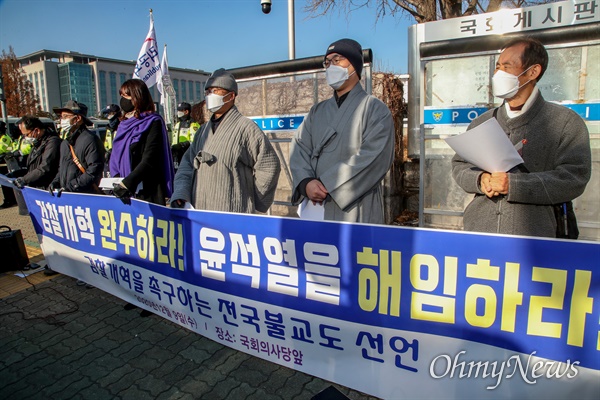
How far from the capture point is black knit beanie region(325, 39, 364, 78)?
252 centimetres

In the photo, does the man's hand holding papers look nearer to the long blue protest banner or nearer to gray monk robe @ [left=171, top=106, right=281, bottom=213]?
the long blue protest banner

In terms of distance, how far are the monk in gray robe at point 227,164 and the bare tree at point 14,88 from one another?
39.8m

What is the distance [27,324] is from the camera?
128 inches

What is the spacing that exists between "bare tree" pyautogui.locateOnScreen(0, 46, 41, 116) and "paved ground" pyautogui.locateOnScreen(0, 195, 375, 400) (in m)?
39.1

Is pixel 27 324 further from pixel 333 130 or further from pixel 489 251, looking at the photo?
pixel 489 251

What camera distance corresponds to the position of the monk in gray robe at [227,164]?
2793 millimetres

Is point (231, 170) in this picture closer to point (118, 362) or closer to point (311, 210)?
point (311, 210)

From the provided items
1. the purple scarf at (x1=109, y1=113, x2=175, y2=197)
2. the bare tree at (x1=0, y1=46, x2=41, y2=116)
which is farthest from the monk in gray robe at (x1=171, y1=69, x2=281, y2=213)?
the bare tree at (x1=0, y1=46, x2=41, y2=116)

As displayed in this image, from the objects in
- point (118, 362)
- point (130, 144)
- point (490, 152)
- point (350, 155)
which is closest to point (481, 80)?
point (350, 155)

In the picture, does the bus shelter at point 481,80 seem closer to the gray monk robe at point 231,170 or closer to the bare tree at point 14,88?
the gray monk robe at point 231,170

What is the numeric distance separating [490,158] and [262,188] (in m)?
1.56

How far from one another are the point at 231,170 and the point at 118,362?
58.5 inches

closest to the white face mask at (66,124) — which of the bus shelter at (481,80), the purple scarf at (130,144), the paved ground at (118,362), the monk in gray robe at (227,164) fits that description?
the purple scarf at (130,144)

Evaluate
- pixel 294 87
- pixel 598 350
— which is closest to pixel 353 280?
pixel 598 350
